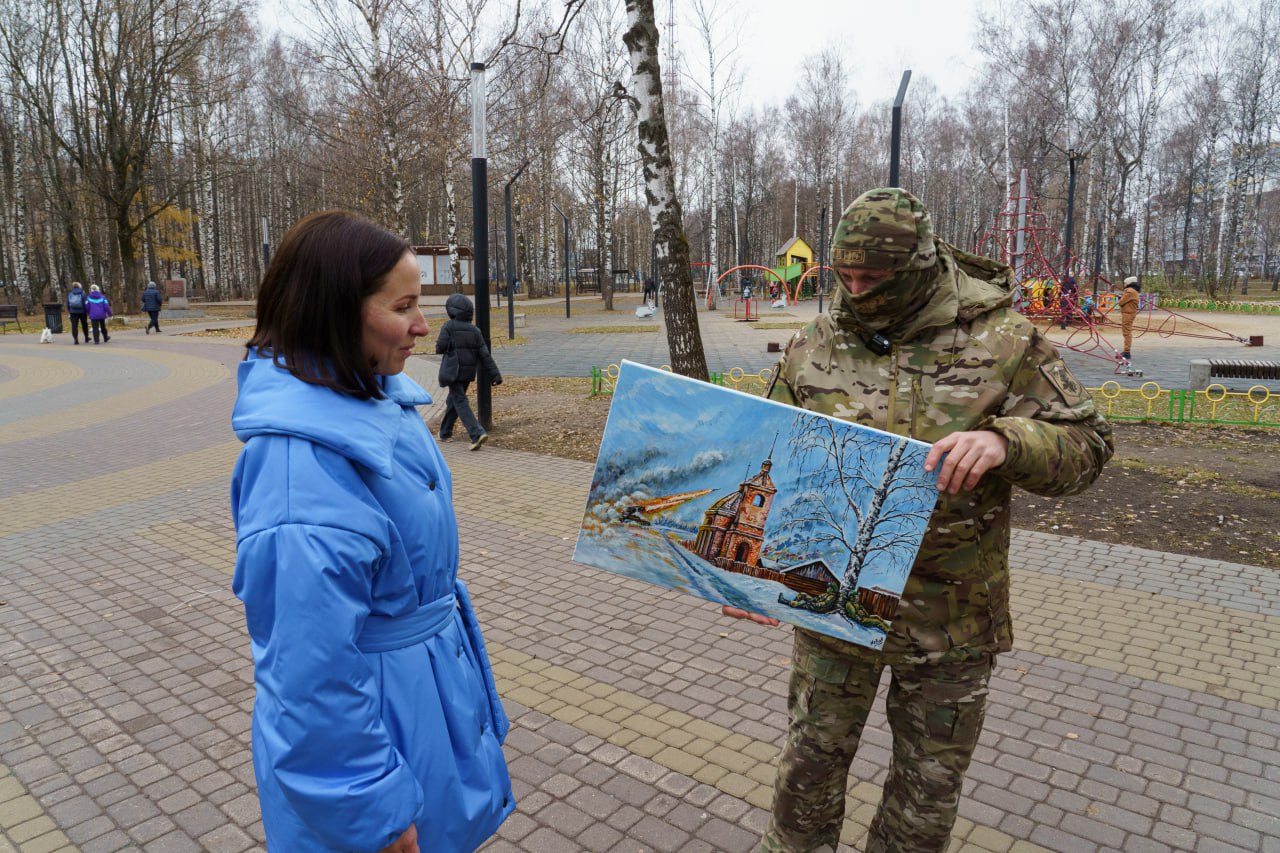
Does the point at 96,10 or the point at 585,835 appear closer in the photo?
the point at 585,835

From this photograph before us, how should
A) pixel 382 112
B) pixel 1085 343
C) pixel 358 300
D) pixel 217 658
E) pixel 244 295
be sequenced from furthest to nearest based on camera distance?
pixel 244 295, pixel 382 112, pixel 1085 343, pixel 217 658, pixel 358 300

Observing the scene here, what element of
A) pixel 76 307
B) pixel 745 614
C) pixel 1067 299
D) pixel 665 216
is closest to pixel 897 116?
pixel 665 216

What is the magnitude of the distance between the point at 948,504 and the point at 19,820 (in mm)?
3383

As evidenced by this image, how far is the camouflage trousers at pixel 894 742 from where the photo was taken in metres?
2.16

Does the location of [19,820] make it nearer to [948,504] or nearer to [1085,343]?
[948,504]

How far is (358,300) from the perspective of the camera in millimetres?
1598

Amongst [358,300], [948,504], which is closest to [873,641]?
[948,504]

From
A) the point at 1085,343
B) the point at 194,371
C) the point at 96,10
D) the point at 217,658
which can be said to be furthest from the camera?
the point at 96,10

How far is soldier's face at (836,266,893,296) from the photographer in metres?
2.05

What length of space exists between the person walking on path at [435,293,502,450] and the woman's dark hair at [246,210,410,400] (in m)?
8.00

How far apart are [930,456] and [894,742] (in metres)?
0.85

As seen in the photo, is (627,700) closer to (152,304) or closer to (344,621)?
(344,621)

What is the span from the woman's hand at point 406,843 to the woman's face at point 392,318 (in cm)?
84

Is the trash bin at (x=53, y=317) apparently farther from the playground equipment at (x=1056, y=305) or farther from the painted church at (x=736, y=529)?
the painted church at (x=736, y=529)
